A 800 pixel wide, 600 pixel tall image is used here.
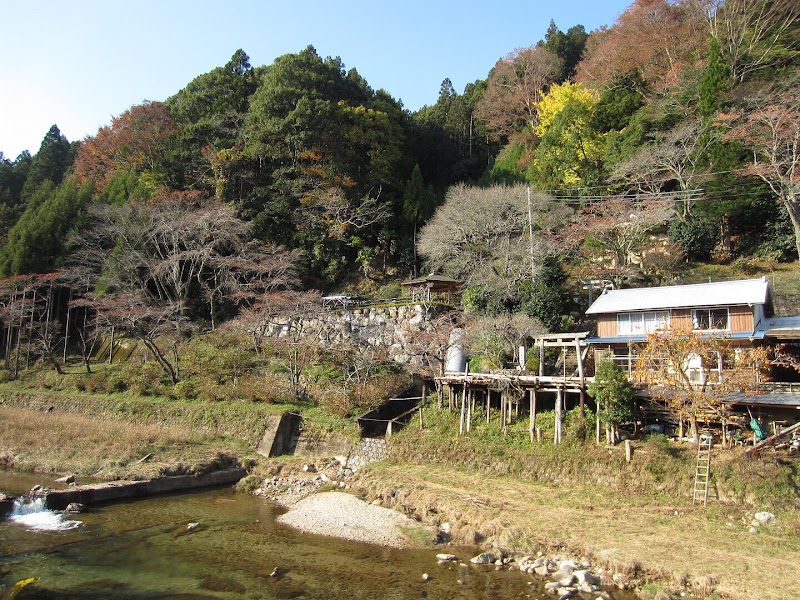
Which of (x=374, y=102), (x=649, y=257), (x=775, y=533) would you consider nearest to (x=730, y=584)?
(x=775, y=533)

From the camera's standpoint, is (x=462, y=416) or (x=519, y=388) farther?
(x=462, y=416)

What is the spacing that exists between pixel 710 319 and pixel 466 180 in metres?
28.0

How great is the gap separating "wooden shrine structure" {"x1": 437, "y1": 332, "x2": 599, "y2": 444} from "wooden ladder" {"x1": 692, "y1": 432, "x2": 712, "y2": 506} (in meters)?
3.67

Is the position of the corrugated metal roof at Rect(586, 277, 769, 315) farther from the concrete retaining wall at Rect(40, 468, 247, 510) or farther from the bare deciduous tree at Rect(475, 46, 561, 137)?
the bare deciduous tree at Rect(475, 46, 561, 137)

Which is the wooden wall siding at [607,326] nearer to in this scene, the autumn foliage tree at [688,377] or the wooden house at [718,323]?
the wooden house at [718,323]

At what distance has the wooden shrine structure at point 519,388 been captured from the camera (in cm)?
1753

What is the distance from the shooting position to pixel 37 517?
48.6 ft

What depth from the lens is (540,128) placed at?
38938 mm

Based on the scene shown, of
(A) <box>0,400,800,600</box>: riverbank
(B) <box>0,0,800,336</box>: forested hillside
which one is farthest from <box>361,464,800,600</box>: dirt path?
(B) <box>0,0,800,336</box>: forested hillside

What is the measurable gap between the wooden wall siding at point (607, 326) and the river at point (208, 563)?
10.6 metres

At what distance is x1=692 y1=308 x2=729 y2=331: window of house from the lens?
18.0 m

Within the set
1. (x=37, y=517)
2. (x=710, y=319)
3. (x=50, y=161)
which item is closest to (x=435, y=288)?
(x=710, y=319)

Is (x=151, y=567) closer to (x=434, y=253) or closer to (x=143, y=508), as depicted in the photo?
(x=143, y=508)

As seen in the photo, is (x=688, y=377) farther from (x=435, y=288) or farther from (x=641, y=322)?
(x=435, y=288)
